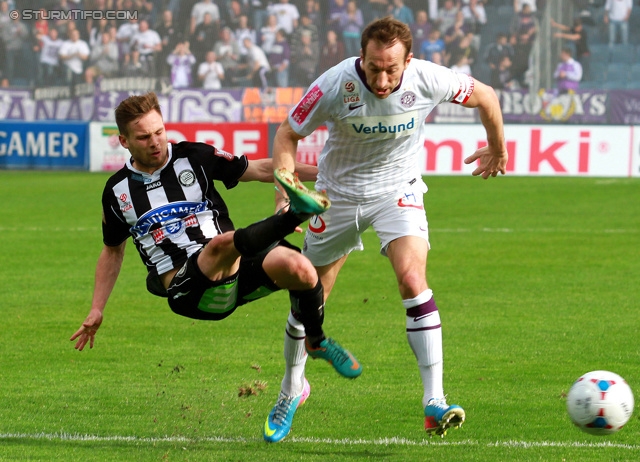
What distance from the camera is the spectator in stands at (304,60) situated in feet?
82.8

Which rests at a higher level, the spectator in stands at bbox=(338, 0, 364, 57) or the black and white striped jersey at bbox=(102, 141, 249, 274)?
the spectator in stands at bbox=(338, 0, 364, 57)

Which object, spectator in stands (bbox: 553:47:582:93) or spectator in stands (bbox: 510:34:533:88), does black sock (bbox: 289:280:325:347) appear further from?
spectator in stands (bbox: 510:34:533:88)

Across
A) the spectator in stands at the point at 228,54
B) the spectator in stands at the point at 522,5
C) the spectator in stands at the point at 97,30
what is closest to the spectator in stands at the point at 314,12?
the spectator in stands at the point at 228,54

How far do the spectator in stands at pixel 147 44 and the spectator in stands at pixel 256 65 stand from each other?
7.38ft

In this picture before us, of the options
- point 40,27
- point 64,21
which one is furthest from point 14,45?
point 64,21

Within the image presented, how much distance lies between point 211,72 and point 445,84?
2069 centimetres

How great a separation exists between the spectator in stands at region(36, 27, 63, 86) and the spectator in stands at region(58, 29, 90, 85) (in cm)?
15

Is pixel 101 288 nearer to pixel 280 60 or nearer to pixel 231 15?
pixel 280 60

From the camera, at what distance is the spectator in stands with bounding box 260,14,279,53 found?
85.1 ft

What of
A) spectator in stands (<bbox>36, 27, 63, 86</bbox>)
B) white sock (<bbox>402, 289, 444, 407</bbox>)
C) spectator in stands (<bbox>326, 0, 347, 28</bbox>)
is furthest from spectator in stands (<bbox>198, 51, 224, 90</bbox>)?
white sock (<bbox>402, 289, 444, 407</bbox>)

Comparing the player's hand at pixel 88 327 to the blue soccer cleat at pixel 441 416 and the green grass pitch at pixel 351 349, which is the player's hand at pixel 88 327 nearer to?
the green grass pitch at pixel 351 349

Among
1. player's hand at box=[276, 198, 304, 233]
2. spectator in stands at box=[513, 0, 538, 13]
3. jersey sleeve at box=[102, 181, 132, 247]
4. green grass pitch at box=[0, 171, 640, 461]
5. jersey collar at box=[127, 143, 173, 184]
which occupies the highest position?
spectator in stands at box=[513, 0, 538, 13]

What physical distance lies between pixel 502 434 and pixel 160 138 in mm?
2298

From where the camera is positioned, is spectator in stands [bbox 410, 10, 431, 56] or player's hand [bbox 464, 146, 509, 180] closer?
player's hand [bbox 464, 146, 509, 180]
